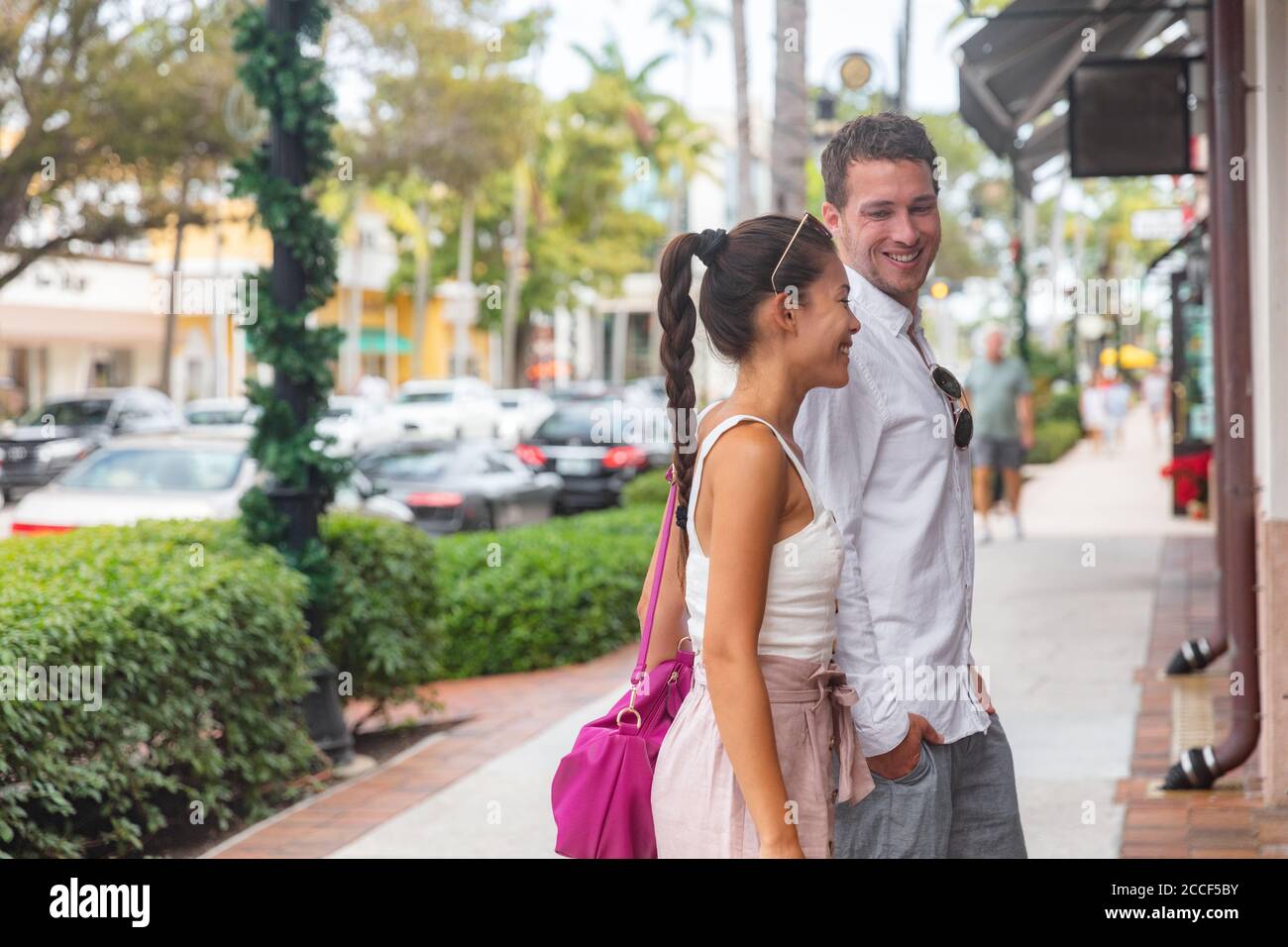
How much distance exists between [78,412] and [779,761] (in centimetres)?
2708

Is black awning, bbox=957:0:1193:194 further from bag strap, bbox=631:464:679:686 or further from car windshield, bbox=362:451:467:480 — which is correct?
car windshield, bbox=362:451:467:480

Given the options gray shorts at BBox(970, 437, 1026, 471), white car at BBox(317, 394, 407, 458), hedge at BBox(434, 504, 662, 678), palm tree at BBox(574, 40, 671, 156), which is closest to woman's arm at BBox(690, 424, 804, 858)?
hedge at BBox(434, 504, 662, 678)

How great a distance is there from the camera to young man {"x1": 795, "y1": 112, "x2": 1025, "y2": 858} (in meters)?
2.59

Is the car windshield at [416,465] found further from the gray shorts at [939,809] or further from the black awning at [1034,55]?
the gray shorts at [939,809]

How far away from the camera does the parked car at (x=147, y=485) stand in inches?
445

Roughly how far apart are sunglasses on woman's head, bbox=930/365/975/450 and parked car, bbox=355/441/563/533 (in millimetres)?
12902

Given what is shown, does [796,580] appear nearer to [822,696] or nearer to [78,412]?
[822,696]

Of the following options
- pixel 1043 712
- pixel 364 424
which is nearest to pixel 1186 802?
pixel 1043 712

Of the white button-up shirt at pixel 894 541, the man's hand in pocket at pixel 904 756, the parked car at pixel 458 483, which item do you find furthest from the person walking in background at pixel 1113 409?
the man's hand in pocket at pixel 904 756

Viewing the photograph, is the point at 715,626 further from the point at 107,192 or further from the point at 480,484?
the point at 107,192

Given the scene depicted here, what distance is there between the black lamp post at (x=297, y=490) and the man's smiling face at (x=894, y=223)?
15.2 ft

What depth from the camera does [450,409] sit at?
35.9m

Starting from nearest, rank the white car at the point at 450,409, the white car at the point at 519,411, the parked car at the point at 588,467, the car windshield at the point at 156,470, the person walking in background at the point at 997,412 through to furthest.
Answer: the car windshield at the point at 156,470, the person walking in background at the point at 997,412, the parked car at the point at 588,467, the white car at the point at 450,409, the white car at the point at 519,411
